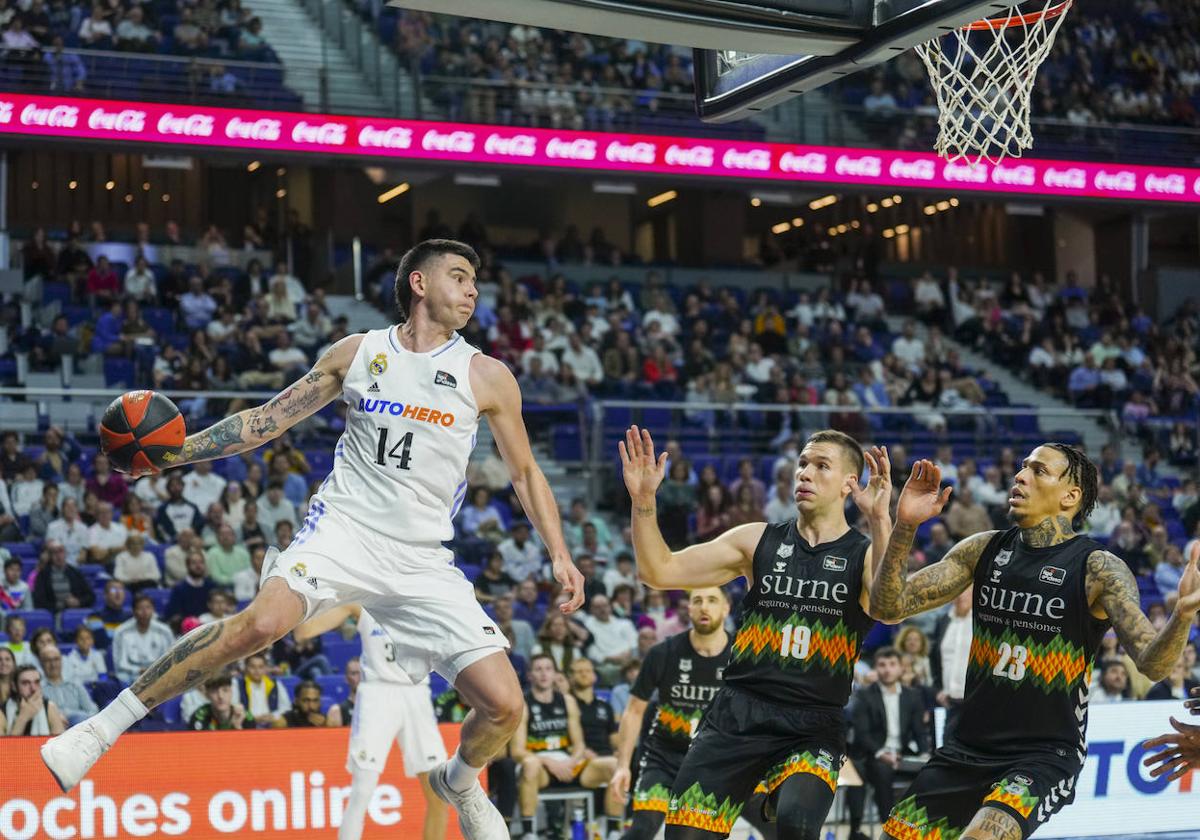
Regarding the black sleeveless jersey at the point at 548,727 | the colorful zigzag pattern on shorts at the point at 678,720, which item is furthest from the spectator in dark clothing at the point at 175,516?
the colorful zigzag pattern on shorts at the point at 678,720

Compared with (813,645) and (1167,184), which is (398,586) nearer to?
(813,645)

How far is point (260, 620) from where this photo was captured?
586 centimetres

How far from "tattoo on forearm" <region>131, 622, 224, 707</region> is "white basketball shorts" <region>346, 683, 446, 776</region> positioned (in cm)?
360

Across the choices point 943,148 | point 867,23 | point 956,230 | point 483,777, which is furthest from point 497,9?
point 956,230

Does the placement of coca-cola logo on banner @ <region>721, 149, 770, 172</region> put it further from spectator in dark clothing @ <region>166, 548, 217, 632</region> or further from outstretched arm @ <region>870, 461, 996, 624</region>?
outstretched arm @ <region>870, 461, 996, 624</region>

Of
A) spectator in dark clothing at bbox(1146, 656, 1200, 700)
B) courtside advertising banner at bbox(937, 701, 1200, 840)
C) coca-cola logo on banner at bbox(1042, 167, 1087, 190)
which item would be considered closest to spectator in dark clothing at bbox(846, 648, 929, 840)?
courtside advertising banner at bbox(937, 701, 1200, 840)

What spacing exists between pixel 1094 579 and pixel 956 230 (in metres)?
26.5

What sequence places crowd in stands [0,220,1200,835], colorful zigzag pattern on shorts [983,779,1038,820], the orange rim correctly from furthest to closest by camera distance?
1. crowd in stands [0,220,1200,835]
2. the orange rim
3. colorful zigzag pattern on shorts [983,779,1038,820]

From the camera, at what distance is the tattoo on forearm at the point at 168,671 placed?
5848mm

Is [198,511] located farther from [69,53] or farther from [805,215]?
[805,215]

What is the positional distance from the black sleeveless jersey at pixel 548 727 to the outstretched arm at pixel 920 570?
590 centimetres

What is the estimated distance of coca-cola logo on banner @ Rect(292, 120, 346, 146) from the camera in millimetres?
19672

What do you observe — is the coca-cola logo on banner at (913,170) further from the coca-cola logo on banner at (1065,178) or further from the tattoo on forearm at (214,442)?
the tattoo on forearm at (214,442)

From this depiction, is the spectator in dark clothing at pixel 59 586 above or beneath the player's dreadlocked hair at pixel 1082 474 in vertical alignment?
beneath
